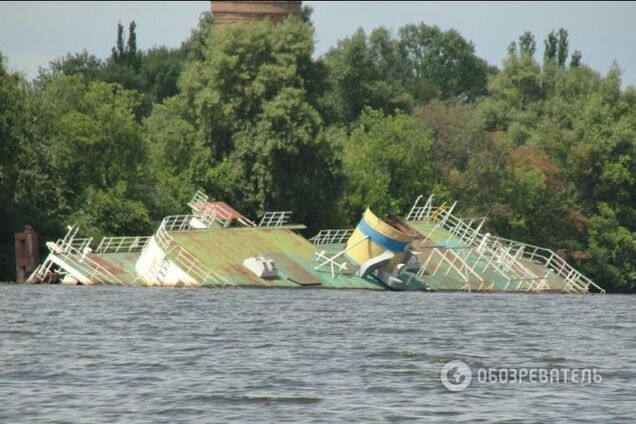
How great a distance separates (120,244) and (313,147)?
64.4 ft

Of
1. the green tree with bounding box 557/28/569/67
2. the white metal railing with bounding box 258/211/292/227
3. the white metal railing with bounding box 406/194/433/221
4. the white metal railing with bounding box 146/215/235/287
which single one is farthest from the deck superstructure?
the green tree with bounding box 557/28/569/67

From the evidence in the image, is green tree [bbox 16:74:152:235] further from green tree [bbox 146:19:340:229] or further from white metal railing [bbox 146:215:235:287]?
white metal railing [bbox 146:215:235:287]

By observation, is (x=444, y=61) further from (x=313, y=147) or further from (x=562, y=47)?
(x=313, y=147)

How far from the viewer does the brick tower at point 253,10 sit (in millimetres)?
119312

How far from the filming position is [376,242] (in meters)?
85.9

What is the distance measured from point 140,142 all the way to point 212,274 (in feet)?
54.4

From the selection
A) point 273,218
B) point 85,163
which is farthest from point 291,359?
point 273,218

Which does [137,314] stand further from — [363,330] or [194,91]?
[194,91]

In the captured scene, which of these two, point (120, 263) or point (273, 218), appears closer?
point (120, 263)

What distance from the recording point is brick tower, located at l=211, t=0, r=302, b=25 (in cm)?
11931

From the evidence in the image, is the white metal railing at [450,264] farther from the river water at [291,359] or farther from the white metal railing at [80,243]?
the river water at [291,359]

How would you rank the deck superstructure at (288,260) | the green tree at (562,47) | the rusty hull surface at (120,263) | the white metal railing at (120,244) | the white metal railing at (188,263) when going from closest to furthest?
the white metal railing at (188,263), the deck superstructure at (288,260), the rusty hull surface at (120,263), the white metal railing at (120,244), the green tree at (562,47)

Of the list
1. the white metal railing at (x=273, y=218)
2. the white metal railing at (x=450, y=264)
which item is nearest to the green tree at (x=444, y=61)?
the white metal railing at (x=273, y=218)

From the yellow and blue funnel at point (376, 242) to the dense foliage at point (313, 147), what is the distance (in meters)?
11.8
